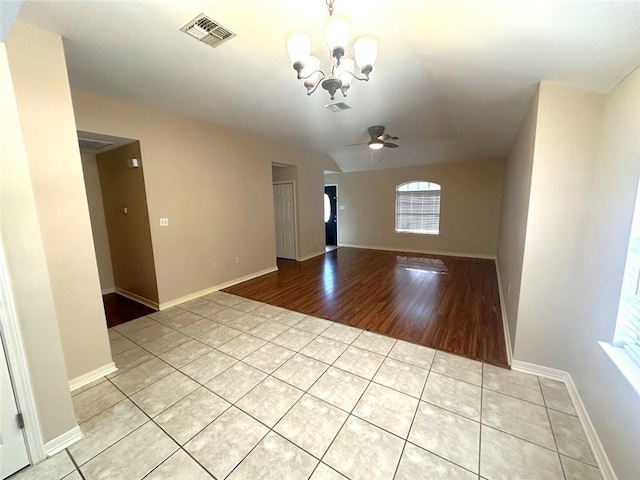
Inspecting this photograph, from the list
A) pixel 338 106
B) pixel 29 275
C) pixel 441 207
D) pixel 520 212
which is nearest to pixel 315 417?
pixel 29 275

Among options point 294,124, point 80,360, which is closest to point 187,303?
point 80,360

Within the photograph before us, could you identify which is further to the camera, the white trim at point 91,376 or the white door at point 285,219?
the white door at point 285,219

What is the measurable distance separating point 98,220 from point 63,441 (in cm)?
369

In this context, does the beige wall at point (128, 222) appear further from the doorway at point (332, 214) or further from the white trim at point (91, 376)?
the doorway at point (332, 214)

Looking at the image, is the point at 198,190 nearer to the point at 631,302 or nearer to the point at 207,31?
the point at 207,31

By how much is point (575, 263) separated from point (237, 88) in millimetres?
3498

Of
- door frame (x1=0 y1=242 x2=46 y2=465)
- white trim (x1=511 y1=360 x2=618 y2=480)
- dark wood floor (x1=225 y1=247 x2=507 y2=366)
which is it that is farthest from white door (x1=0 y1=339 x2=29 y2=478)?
white trim (x1=511 y1=360 x2=618 y2=480)

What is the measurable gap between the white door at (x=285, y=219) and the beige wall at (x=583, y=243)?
4.75m

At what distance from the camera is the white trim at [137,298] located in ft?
12.1

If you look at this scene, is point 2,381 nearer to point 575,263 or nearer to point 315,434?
point 315,434

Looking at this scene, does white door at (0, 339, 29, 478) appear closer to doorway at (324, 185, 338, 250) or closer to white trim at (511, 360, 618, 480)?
white trim at (511, 360, 618, 480)

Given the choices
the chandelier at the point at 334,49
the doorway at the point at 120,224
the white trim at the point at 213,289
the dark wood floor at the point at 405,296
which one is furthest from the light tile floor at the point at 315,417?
the chandelier at the point at 334,49

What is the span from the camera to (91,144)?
343 cm

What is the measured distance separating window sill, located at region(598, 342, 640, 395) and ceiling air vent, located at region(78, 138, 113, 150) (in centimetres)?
513
